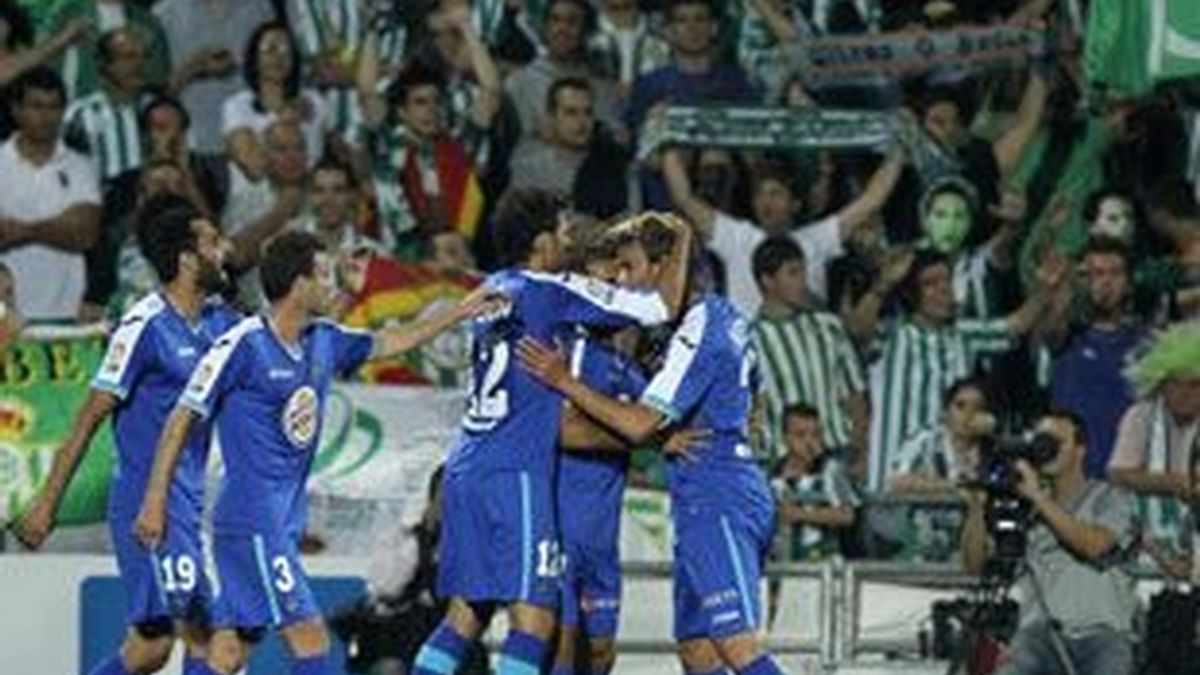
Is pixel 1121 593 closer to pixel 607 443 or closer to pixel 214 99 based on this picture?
pixel 607 443

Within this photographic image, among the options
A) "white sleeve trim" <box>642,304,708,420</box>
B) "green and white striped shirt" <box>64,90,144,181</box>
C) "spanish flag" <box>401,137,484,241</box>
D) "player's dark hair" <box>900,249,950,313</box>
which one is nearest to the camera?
"white sleeve trim" <box>642,304,708,420</box>

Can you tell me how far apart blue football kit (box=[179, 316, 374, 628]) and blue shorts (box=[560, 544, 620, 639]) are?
94 centimetres

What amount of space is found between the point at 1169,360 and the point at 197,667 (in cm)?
449

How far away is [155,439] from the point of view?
19.0 m

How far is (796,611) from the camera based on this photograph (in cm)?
2116

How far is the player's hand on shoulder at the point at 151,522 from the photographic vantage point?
727 inches

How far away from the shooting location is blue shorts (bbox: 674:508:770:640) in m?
18.5

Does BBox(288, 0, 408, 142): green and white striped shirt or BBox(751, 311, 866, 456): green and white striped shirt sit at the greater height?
BBox(288, 0, 408, 142): green and white striped shirt

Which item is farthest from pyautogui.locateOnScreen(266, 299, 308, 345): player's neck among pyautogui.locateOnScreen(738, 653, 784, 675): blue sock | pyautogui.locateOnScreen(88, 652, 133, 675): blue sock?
pyautogui.locateOnScreen(738, 653, 784, 675): blue sock

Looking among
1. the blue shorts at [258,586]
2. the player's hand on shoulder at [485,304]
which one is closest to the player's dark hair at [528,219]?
the player's hand on shoulder at [485,304]

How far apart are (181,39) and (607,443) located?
4981mm

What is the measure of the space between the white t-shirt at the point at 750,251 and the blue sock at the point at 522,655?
4117mm

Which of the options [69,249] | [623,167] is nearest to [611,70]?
[623,167]

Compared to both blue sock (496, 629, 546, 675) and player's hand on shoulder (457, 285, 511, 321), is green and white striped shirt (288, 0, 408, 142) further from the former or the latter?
blue sock (496, 629, 546, 675)
